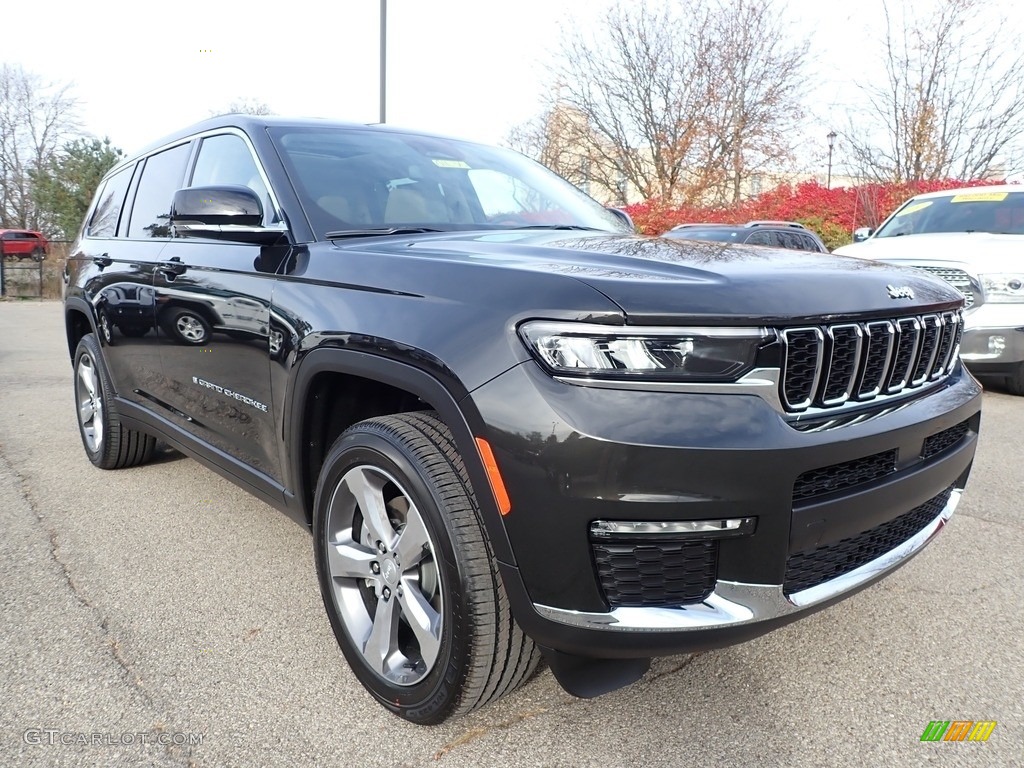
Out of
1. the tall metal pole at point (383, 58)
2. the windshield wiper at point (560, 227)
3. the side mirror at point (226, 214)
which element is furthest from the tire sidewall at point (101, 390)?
the tall metal pole at point (383, 58)

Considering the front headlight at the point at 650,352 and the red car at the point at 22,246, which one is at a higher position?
the front headlight at the point at 650,352

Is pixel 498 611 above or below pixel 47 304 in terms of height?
above

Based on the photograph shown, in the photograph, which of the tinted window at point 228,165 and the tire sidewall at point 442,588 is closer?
the tire sidewall at point 442,588

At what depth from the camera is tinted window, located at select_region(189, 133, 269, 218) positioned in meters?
2.87

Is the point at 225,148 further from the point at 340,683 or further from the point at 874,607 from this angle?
the point at 874,607

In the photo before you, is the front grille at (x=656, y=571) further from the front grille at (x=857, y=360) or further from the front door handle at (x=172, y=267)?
the front door handle at (x=172, y=267)

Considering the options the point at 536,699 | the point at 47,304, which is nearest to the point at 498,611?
the point at 536,699

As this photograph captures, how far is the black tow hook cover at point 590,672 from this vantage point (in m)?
1.85

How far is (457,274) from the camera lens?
6.51ft

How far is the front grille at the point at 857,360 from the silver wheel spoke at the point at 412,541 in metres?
0.94

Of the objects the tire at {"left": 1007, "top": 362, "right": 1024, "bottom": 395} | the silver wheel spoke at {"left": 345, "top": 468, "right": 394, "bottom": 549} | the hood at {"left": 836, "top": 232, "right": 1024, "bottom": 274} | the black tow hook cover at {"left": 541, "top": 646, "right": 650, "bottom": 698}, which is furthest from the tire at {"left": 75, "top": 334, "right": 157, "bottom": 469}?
the tire at {"left": 1007, "top": 362, "right": 1024, "bottom": 395}

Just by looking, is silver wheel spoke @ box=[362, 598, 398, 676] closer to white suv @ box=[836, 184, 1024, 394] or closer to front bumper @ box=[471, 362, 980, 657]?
front bumper @ box=[471, 362, 980, 657]

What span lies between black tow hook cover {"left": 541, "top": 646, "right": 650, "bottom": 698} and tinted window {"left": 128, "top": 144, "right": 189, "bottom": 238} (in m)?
2.69

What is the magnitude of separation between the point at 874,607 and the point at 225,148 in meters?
2.99
